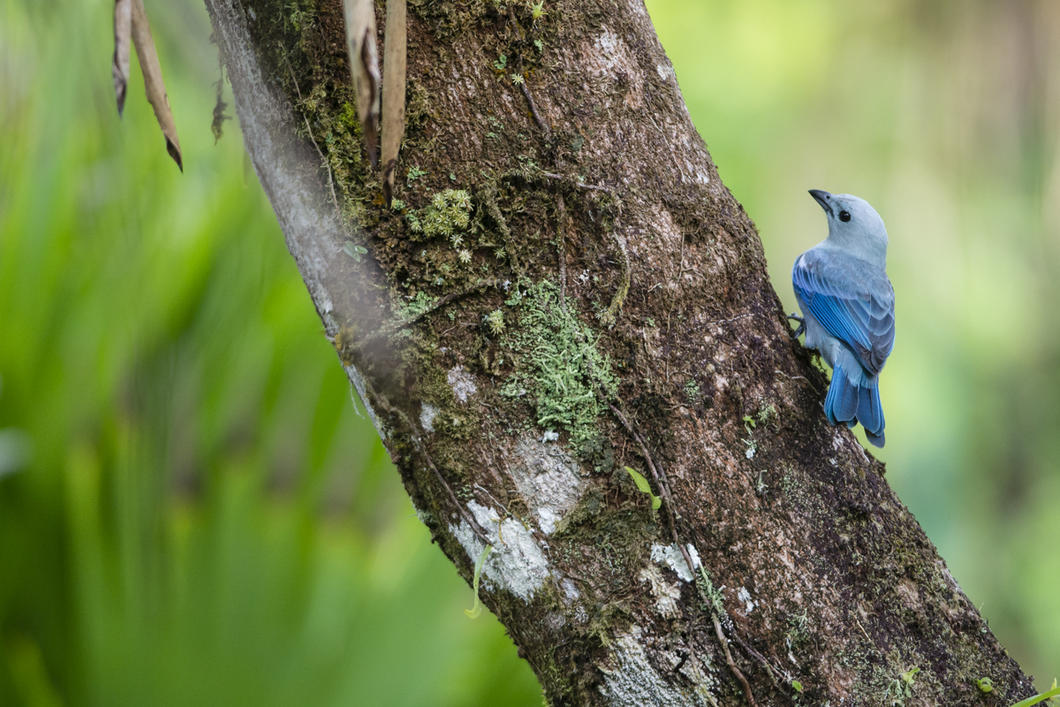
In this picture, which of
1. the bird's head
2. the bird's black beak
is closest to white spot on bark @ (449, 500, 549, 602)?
the bird's head

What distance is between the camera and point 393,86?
1441 mm

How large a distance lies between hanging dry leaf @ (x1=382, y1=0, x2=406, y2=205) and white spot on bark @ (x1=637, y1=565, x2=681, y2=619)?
83 centimetres

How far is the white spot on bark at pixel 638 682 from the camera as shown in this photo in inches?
61.1

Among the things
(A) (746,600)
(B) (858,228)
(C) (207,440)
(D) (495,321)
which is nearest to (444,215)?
(D) (495,321)

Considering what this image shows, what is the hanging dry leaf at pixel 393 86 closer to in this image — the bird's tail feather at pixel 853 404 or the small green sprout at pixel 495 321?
the small green sprout at pixel 495 321

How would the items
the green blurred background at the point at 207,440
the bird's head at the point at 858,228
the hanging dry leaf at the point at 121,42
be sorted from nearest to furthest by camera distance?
the hanging dry leaf at the point at 121,42, the green blurred background at the point at 207,440, the bird's head at the point at 858,228

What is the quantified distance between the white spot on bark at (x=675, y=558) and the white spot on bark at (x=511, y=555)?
209 mm

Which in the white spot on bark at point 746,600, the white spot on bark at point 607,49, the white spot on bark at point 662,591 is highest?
the white spot on bark at point 607,49

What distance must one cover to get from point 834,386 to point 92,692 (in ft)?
7.56

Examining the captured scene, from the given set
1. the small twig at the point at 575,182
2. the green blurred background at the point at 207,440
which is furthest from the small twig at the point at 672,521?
the green blurred background at the point at 207,440

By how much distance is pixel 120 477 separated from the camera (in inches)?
104

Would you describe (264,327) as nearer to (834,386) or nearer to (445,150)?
(445,150)

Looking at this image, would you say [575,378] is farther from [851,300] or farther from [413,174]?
[851,300]

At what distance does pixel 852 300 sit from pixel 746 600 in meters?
1.81
